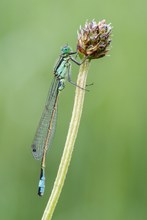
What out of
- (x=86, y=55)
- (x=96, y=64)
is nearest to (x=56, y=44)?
(x=96, y=64)

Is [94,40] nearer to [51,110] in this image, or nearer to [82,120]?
[51,110]

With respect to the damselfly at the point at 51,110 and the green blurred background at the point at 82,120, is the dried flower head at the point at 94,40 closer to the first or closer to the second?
the damselfly at the point at 51,110

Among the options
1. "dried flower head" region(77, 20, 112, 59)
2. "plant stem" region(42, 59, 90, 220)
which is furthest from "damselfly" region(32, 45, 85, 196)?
"plant stem" region(42, 59, 90, 220)

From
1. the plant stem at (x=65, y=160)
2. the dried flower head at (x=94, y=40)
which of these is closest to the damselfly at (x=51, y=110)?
the dried flower head at (x=94, y=40)

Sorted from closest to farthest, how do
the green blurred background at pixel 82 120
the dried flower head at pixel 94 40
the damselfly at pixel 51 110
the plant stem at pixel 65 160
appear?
the plant stem at pixel 65 160 < the dried flower head at pixel 94 40 < the damselfly at pixel 51 110 < the green blurred background at pixel 82 120

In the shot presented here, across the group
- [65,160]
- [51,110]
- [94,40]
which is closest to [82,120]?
[51,110]

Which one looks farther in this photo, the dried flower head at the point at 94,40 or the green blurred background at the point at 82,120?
the green blurred background at the point at 82,120

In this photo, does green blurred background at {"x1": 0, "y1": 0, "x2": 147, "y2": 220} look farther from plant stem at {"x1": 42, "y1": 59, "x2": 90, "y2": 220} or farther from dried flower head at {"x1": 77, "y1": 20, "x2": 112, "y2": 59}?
plant stem at {"x1": 42, "y1": 59, "x2": 90, "y2": 220}
